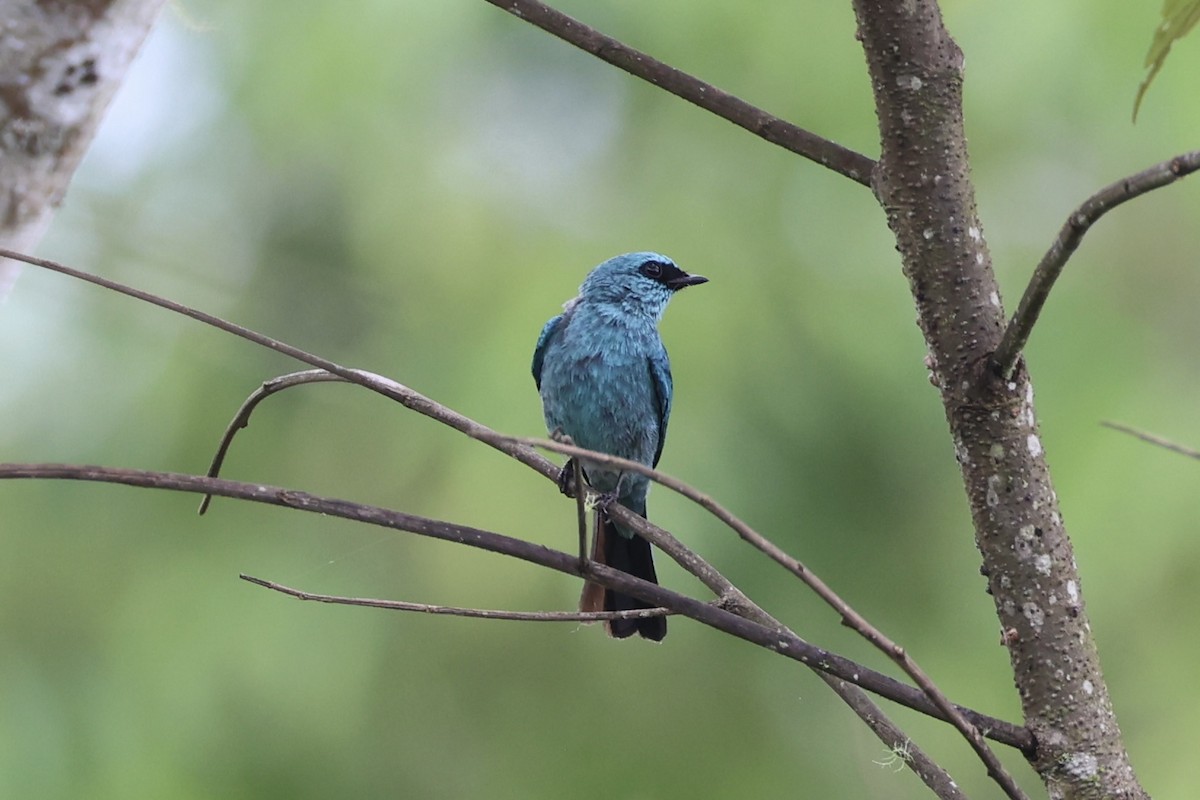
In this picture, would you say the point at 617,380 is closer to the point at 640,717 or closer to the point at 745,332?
Result: the point at 745,332

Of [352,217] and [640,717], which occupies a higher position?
[352,217]

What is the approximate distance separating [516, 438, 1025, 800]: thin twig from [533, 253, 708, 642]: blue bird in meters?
2.16

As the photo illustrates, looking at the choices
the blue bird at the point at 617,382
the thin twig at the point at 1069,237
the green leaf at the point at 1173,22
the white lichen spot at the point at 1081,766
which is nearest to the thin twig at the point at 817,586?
the white lichen spot at the point at 1081,766

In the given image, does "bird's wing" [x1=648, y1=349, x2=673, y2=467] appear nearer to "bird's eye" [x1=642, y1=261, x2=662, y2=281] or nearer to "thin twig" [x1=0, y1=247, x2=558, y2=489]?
"bird's eye" [x1=642, y1=261, x2=662, y2=281]

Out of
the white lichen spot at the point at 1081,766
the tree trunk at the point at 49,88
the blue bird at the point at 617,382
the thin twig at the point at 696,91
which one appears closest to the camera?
the white lichen spot at the point at 1081,766

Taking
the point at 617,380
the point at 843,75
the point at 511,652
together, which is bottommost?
the point at 511,652

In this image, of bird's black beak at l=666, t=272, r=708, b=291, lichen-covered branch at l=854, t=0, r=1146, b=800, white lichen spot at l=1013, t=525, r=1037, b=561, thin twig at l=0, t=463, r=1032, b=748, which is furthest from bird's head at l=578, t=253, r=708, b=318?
thin twig at l=0, t=463, r=1032, b=748

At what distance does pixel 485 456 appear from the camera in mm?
4539

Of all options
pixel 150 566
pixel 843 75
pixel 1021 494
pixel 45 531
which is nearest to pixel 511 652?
pixel 150 566

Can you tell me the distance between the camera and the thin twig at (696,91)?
6.15 ft

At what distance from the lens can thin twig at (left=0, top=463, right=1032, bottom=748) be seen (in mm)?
1313

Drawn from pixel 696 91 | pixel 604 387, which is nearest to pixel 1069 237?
pixel 696 91

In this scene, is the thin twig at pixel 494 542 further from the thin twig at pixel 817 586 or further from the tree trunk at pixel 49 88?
the tree trunk at pixel 49 88

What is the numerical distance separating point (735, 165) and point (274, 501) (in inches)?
147
